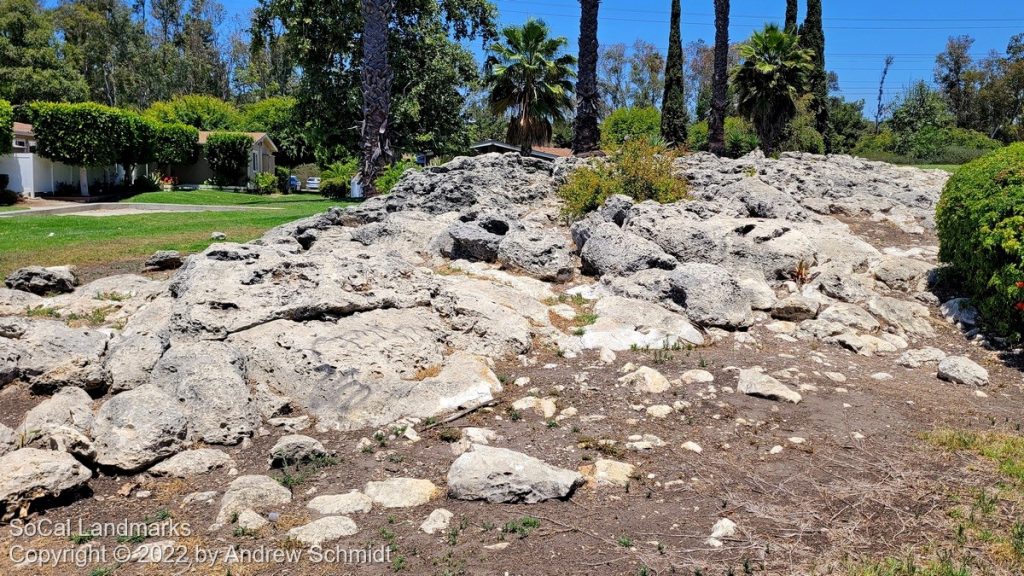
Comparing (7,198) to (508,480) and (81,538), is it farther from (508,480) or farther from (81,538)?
(508,480)

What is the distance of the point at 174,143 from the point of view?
38156mm

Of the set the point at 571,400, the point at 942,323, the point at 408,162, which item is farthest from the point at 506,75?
the point at 571,400

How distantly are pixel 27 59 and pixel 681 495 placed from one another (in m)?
54.1

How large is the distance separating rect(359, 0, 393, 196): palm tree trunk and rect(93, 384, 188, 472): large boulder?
1458 centimetres

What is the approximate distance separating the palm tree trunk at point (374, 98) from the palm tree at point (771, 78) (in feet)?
53.5

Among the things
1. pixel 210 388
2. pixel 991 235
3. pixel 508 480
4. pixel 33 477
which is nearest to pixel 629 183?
pixel 991 235

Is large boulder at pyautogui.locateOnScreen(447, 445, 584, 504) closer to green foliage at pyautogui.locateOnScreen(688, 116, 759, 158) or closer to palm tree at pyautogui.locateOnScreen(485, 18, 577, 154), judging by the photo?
palm tree at pyautogui.locateOnScreen(485, 18, 577, 154)

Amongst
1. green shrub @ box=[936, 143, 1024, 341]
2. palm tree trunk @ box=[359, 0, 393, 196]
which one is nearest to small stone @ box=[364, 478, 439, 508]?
green shrub @ box=[936, 143, 1024, 341]

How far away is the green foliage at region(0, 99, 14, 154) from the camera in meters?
27.8

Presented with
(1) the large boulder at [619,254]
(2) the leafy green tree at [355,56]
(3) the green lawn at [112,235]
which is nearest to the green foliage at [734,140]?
(2) the leafy green tree at [355,56]

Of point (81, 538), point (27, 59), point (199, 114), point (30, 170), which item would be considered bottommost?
point (81, 538)

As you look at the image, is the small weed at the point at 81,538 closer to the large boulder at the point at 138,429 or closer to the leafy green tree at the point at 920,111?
the large boulder at the point at 138,429

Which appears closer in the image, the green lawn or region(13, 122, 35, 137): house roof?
the green lawn

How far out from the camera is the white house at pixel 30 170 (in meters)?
30.1
